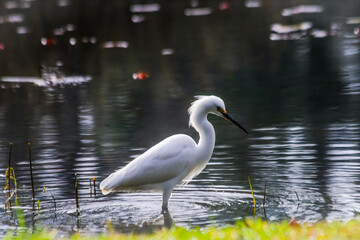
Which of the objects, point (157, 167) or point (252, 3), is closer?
point (157, 167)

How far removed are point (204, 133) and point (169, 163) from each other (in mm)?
556

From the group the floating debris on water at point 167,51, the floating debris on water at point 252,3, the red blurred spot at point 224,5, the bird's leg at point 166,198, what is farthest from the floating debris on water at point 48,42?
the bird's leg at point 166,198

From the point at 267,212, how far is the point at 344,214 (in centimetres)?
80

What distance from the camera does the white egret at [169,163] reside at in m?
7.84

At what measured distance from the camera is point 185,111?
12844mm

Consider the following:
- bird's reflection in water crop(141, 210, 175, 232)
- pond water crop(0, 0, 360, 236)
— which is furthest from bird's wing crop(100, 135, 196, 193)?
bird's reflection in water crop(141, 210, 175, 232)

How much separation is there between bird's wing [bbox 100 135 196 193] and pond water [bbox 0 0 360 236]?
0.35 meters

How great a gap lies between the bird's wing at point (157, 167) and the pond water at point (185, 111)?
1.13 ft

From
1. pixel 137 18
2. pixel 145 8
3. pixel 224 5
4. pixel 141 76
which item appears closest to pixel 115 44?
pixel 141 76

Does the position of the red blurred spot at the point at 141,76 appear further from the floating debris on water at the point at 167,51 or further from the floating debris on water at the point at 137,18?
the floating debris on water at the point at 137,18

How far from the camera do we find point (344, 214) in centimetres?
706

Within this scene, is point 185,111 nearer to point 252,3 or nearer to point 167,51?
point 167,51

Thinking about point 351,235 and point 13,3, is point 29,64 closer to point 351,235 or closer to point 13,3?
point 351,235

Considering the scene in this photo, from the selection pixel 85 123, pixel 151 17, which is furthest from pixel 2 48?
pixel 85 123
